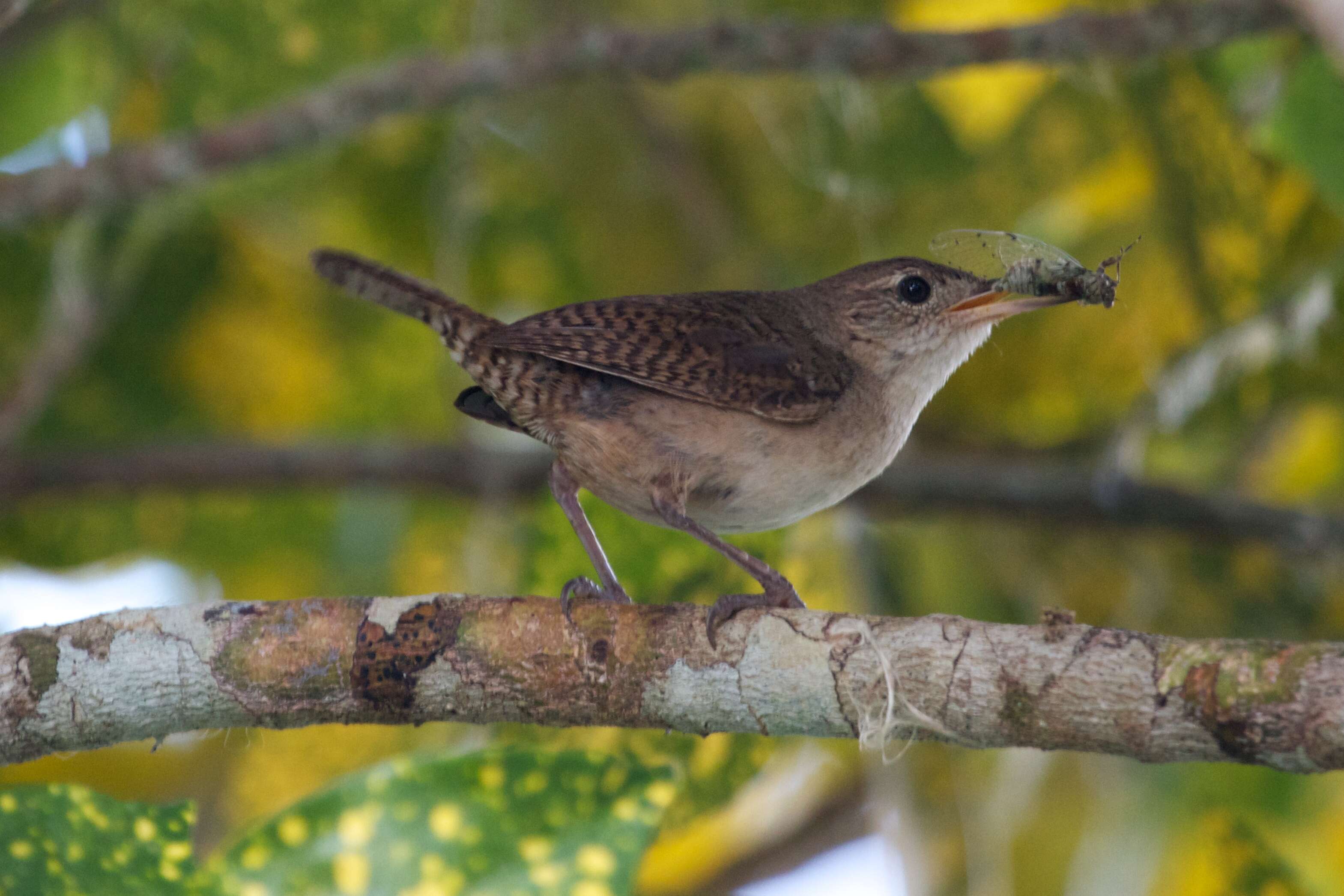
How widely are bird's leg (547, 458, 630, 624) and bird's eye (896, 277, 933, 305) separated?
83 cm

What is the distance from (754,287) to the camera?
4.15 metres

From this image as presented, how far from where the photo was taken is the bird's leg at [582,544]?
234cm

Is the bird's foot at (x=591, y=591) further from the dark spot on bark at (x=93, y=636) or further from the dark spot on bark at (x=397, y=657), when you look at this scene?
the dark spot on bark at (x=93, y=636)

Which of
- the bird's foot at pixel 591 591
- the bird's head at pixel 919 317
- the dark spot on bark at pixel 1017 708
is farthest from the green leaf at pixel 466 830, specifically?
the bird's head at pixel 919 317

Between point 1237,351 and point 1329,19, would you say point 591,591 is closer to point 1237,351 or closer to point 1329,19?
point 1329,19

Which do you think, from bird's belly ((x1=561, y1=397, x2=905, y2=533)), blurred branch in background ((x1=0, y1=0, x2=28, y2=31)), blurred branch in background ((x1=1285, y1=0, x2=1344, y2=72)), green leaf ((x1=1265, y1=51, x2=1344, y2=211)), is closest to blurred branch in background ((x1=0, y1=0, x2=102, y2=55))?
blurred branch in background ((x1=0, y1=0, x2=28, y2=31))

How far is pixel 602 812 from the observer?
72.1 inches

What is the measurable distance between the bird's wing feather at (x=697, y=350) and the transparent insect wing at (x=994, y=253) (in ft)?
1.04

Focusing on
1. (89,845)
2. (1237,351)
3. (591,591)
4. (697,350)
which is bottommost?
(89,845)

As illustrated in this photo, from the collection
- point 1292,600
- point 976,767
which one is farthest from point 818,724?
point 1292,600

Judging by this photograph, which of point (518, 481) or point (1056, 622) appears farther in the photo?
point (518, 481)

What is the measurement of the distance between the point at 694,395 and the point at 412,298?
0.59 m

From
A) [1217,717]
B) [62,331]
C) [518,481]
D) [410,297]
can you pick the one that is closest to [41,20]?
[62,331]

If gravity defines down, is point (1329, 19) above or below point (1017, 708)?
above
